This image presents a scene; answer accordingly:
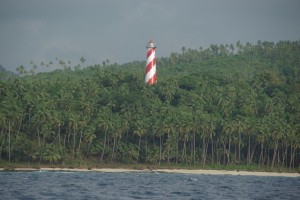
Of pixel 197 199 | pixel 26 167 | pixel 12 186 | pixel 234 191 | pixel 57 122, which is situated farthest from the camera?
pixel 57 122

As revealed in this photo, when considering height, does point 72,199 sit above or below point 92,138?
below

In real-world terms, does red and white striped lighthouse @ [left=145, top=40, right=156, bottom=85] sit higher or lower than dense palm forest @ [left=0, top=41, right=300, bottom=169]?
higher

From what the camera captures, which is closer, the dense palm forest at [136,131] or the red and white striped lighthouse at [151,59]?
the dense palm forest at [136,131]

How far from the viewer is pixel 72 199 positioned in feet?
224

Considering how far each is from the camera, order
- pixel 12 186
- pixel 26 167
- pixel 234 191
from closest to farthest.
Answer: pixel 12 186 → pixel 234 191 → pixel 26 167

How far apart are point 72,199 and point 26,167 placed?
253 feet

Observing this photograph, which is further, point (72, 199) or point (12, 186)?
point (12, 186)

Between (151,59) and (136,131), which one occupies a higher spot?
(151,59)

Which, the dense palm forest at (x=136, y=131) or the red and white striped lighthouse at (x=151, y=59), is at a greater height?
the red and white striped lighthouse at (x=151, y=59)

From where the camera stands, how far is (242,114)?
606 ft

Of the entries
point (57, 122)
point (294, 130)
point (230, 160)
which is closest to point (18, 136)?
point (57, 122)

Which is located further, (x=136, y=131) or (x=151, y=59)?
(x=151, y=59)

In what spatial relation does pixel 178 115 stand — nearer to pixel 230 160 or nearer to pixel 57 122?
pixel 230 160

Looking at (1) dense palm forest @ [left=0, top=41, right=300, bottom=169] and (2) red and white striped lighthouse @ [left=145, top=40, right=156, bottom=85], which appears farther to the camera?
(2) red and white striped lighthouse @ [left=145, top=40, right=156, bottom=85]
